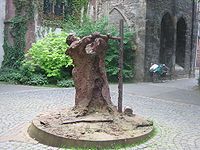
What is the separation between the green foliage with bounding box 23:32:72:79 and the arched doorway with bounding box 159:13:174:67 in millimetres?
7403

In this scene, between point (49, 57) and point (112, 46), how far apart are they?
3.47 metres

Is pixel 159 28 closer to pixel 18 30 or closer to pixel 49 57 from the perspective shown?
pixel 49 57

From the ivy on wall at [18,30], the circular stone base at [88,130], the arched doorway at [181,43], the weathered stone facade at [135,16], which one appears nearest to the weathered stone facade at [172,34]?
the arched doorway at [181,43]

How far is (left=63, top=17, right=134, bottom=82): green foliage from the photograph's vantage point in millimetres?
17578

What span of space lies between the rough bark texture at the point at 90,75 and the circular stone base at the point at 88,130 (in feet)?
0.73

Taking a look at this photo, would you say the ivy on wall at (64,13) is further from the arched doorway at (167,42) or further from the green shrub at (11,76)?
the arched doorway at (167,42)

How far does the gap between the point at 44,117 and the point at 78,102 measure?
2.56ft

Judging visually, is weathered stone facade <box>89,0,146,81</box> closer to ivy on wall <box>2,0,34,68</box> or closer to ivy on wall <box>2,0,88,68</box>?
ivy on wall <box>2,0,88,68</box>

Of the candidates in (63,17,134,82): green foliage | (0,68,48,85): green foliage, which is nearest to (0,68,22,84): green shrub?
(0,68,48,85): green foliage

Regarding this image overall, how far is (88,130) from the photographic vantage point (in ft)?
21.6

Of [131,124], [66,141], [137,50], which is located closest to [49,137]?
[66,141]

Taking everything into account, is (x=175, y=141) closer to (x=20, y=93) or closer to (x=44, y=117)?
(x=44, y=117)

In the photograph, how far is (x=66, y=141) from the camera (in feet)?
20.3

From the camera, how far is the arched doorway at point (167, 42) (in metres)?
21.9
